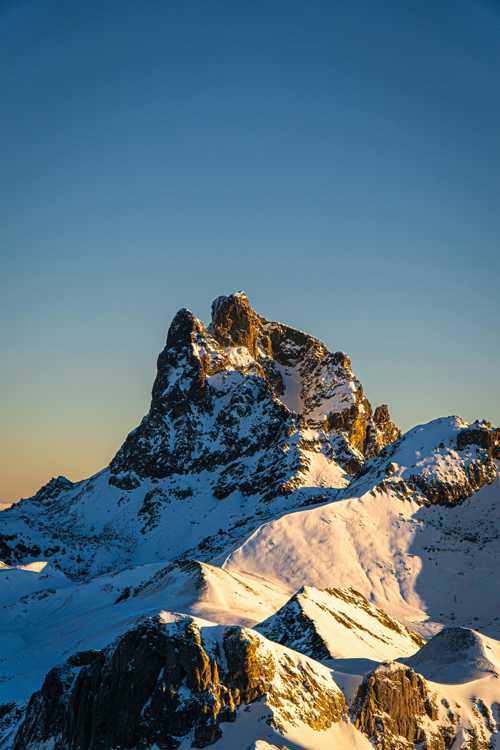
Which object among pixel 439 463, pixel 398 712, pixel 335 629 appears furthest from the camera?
pixel 439 463

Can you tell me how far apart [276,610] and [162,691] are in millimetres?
55211

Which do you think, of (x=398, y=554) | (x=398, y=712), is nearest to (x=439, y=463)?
(x=398, y=554)

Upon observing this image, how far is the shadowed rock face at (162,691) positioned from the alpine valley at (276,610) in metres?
0.11

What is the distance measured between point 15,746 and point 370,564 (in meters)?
92.8

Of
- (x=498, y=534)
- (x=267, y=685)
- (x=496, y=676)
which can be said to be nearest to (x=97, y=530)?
(x=498, y=534)

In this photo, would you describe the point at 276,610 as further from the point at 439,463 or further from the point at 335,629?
the point at 439,463

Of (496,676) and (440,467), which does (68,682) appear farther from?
(440,467)

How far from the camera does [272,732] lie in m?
48.4

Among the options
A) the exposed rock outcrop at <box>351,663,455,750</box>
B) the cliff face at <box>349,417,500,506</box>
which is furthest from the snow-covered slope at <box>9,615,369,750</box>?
the cliff face at <box>349,417,500,506</box>

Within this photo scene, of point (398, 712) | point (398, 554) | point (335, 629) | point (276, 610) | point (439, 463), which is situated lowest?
point (398, 712)

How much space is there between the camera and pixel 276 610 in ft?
338

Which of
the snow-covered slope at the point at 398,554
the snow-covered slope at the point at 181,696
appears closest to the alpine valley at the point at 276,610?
the snow-covered slope at the point at 181,696

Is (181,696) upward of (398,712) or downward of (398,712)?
upward

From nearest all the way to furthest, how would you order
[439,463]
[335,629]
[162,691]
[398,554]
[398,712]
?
[162,691]
[398,712]
[335,629]
[398,554]
[439,463]
